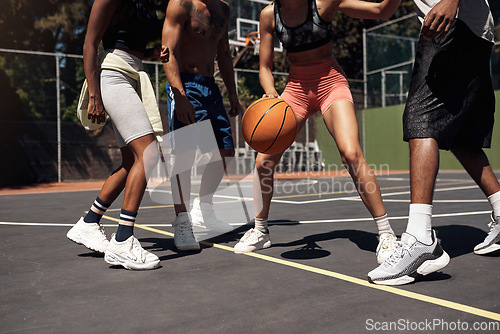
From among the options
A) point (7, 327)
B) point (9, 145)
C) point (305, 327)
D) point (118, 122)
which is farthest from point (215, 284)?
point (9, 145)

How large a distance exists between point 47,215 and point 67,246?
2627mm

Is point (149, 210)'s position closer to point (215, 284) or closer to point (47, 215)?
point (47, 215)

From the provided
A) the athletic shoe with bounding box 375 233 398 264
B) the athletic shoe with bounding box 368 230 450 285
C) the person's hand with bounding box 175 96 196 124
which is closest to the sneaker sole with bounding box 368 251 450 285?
the athletic shoe with bounding box 368 230 450 285

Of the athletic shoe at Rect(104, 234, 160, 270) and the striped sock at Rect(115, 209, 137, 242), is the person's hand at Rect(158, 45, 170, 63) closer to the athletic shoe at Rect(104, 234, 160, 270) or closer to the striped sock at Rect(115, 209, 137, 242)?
the striped sock at Rect(115, 209, 137, 242)

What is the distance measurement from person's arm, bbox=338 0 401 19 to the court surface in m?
1.72

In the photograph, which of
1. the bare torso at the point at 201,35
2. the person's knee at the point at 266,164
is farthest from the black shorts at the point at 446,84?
the bare torso at the point at 201,35

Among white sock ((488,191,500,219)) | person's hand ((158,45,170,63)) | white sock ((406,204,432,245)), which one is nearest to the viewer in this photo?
white sock ((406,204,432,245))

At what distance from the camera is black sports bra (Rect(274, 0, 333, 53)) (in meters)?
3.70

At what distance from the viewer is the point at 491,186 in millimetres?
3477

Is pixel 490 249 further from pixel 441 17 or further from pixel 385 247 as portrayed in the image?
pixel 441 17

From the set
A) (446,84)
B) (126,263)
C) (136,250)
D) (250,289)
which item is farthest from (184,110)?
(446,84)

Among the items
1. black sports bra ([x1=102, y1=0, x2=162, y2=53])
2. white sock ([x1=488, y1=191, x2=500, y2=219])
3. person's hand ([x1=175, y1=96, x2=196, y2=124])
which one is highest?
black sports bra ([x1=102, y1=0, x2=162, y2=53])

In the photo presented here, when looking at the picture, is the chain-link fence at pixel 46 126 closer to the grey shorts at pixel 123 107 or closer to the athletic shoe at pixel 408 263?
the grey shorts at pixel 123 107

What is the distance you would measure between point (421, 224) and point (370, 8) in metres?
1.60
